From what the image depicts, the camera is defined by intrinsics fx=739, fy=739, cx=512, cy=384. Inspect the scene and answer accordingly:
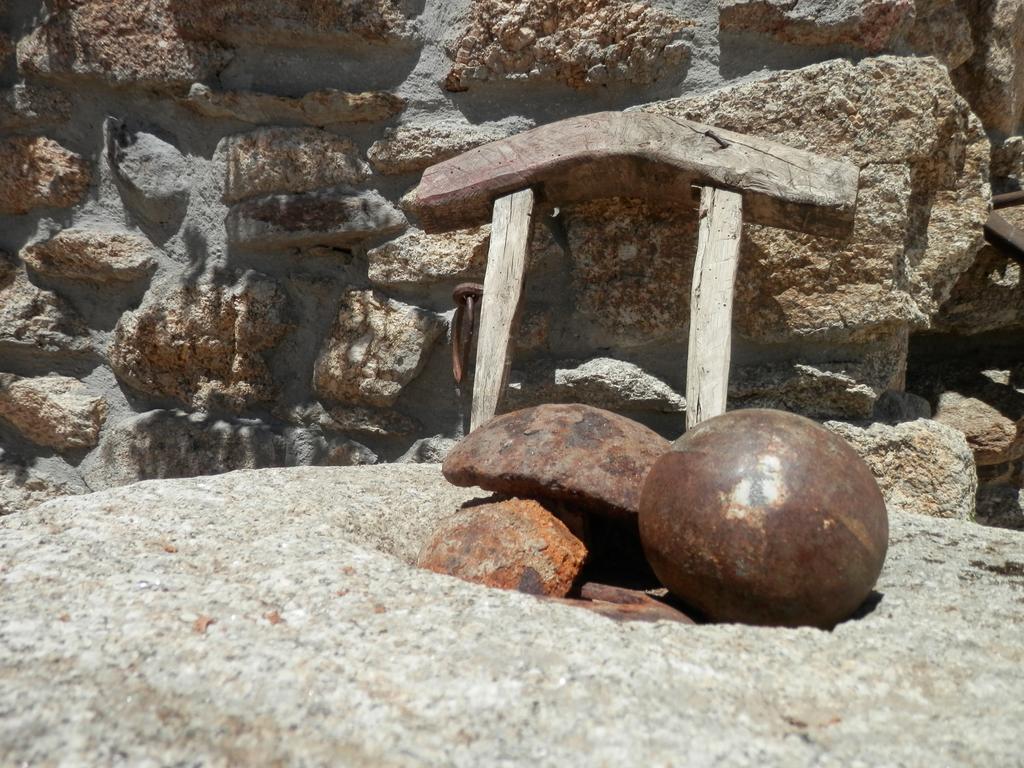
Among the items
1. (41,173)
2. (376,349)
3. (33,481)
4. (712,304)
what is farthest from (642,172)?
(33,481)

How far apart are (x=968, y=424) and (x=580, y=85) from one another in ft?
4.98

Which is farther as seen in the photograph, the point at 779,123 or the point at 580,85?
the point at 580,85

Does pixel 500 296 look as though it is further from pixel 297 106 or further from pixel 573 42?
pixel 297 106

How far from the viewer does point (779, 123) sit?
1.77 m

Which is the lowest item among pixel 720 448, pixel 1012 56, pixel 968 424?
pixel 968 424

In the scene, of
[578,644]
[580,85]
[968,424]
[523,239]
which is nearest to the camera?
[578,644]

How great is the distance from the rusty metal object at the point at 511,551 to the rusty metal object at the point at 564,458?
0.19 feet

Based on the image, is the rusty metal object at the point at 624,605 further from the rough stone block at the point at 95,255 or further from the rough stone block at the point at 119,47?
the rough stone block at the point at 119,47

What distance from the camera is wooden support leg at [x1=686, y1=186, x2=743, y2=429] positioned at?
1.53m

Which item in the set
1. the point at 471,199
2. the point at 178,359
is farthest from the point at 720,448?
the point at 178,359

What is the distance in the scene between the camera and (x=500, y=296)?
172 centimetres

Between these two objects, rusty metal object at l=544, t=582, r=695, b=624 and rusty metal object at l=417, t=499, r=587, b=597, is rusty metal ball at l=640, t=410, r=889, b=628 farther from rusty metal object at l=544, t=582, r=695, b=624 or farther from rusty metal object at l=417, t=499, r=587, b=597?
rusty metal object at l=417, t=499, r=587, b=597

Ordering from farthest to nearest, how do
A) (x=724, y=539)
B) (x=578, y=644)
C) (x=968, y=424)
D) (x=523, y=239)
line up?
(x=968, y=424), (x=523, y=239), (x=724, y=539), (x=578, y=644)

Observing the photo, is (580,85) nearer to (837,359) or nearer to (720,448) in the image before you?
(837,359)
